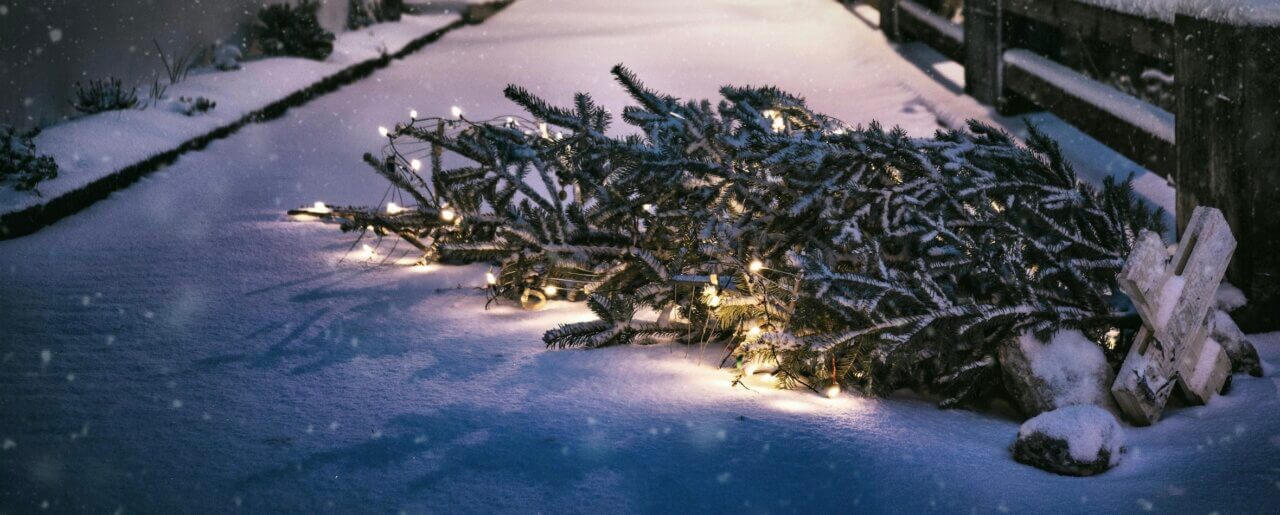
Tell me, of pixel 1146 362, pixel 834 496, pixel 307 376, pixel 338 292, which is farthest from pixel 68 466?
pixel 1146 362

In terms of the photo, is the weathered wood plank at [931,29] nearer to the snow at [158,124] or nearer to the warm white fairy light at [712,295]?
the snow at [158,124]

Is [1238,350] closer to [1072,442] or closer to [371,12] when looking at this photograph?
[1072,442]

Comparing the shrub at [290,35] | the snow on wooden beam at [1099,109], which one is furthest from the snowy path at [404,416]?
the shrub at [290,35]

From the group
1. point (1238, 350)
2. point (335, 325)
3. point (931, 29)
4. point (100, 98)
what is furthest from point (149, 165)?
point (931, 29)

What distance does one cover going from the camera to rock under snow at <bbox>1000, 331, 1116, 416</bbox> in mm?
Result: 2936

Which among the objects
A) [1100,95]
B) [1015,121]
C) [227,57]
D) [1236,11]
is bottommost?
[1015,121]

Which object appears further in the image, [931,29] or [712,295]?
[931,29]

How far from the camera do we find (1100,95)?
5.38 meters

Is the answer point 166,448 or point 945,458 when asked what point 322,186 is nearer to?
point 166,448

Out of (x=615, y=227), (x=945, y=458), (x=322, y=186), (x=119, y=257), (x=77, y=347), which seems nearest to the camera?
(x=945, y=458)

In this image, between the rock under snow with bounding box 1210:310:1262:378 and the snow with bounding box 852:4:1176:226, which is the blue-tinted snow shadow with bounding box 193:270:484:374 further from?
the rock under snow with bounding box 1210:310:1262:378

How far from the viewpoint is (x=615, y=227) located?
360cm

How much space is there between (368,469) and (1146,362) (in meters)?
1.93

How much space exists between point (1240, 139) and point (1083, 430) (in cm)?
136
